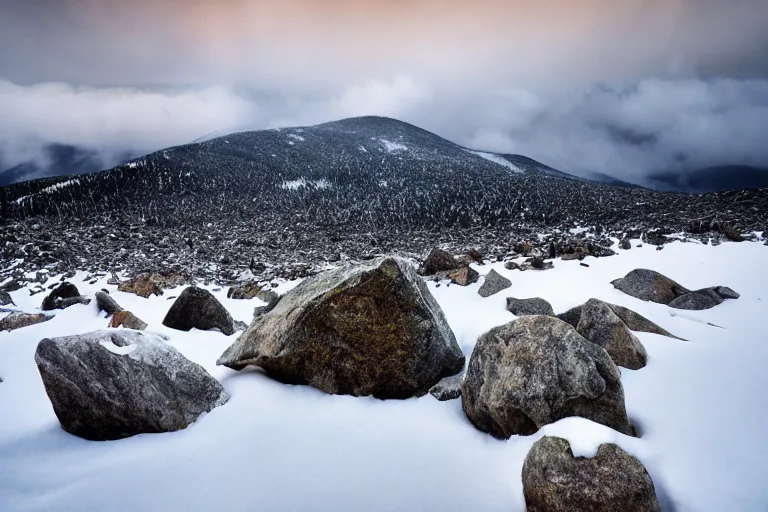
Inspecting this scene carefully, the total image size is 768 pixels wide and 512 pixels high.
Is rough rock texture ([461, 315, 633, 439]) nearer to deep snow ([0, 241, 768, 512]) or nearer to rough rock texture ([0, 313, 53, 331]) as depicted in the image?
deep snow ([0, 241, 768, 512])

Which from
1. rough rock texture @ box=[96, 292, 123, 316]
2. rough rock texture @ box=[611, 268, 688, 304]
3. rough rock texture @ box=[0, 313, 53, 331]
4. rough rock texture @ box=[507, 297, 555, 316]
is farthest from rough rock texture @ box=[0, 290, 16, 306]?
rough rock texture @ box=[611, 268, 688, 304]

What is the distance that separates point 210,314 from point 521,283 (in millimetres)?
7765

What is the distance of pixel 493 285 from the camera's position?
32.8ft

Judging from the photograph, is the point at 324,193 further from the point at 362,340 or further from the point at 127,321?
the point at 362,340

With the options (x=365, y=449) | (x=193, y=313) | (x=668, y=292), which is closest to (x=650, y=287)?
(x=668, y=292)

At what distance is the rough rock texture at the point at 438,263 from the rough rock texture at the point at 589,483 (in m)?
9.73

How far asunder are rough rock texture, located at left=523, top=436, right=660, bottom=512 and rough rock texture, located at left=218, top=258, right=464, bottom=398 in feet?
7.28

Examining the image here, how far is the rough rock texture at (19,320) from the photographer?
25.3 ft

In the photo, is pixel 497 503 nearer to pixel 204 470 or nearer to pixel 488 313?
pixel 204 470

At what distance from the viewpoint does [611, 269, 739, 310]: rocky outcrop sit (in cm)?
830

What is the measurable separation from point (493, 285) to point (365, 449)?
6.76 m

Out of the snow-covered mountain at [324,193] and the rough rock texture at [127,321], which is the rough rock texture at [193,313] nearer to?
the rough rock texture at [127,321]

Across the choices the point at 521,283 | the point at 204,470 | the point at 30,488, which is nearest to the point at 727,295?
the point at 521,283

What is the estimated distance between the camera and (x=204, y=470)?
12.2ft
